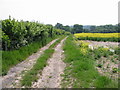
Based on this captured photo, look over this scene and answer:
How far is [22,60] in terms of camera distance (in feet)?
43.1

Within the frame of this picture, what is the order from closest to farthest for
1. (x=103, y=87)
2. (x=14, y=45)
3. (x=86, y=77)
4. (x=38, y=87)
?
(x=103, y=87) → (x=38, y=87) → (x=86, y=77) → (x=14, y=45)

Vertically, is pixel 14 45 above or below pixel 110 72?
above

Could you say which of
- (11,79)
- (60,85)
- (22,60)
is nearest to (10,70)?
(11,79)

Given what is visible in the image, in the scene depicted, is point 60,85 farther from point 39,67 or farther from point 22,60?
point 22,60

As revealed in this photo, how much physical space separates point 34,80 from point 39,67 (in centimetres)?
246

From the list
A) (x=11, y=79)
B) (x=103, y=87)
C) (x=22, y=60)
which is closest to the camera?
(x=103, y=87)

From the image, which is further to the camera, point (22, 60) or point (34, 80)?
point (22, 60)

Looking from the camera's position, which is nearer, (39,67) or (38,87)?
(38,87)

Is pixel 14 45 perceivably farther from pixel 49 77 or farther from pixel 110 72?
pixel 110 72

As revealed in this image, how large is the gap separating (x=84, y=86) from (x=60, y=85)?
4.64ft

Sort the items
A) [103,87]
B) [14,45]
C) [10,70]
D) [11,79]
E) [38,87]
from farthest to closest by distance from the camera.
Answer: [14,45], [10,70], [11,79], [38,87], [103,87]

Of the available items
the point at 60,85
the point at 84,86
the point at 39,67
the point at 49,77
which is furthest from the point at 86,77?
the point at 39,67

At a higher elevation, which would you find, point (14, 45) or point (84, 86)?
point (14, 45)

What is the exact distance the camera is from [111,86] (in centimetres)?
636
